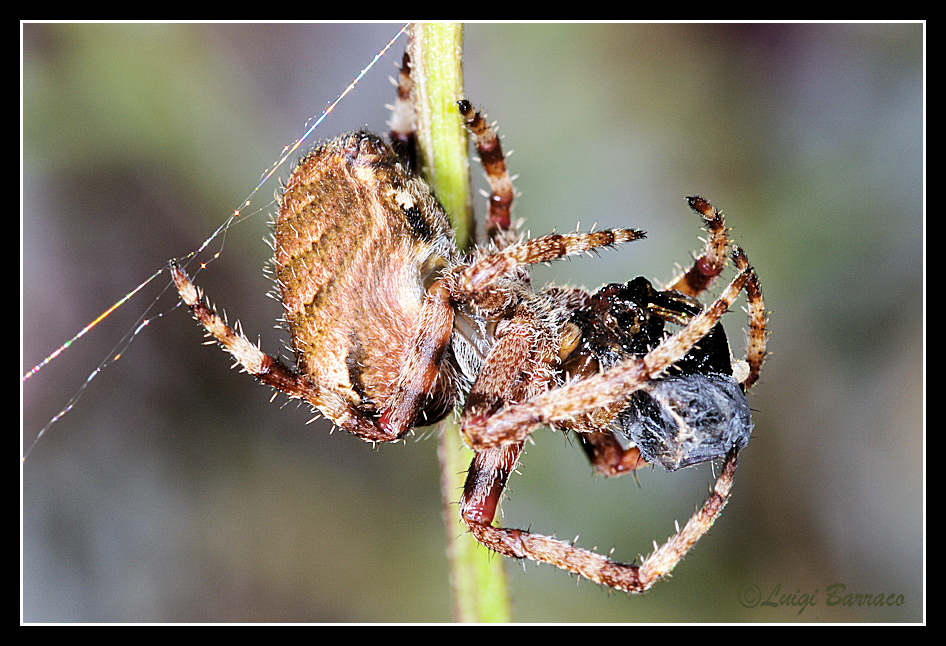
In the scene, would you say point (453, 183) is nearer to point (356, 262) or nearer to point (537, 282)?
point (356, 262)

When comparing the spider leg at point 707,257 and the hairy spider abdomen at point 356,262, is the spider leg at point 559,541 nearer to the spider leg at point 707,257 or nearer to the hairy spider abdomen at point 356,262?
the hairy spider abdomen at point 356,262

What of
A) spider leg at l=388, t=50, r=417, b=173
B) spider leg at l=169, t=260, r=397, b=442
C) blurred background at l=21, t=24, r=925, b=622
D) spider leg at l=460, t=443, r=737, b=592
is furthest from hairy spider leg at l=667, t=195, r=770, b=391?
blurred background at l=21, t=24, r=925, b=622

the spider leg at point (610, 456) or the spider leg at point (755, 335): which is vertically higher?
the spider leg at point (755, 335)

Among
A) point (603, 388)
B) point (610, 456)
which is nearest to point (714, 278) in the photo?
point (603, 388)

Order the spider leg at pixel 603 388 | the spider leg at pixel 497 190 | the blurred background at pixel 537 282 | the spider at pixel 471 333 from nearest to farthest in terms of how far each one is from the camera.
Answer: the spider leg at pixel 603 388 → the spider at pixel 471 333 → the spider leg at pixel 497 190 → the blurred background at pixel 537 282
